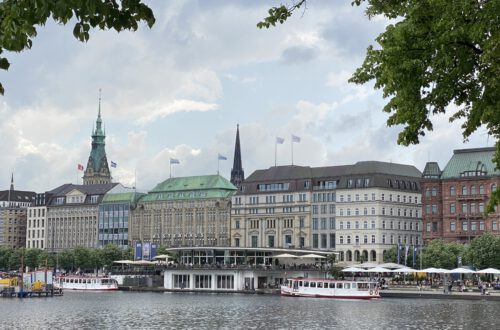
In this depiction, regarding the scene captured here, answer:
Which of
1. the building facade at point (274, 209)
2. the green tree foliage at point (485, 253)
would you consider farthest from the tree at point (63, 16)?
the building facade at point (274, 209)

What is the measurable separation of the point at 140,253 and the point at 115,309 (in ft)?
229

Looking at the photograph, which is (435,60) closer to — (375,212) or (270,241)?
(375,212)

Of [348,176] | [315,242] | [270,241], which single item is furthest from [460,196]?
[270,241]

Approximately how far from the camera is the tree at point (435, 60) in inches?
763

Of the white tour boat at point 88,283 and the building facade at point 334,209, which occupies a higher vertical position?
the building facade at point 334,209

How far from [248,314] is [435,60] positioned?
6792 cm

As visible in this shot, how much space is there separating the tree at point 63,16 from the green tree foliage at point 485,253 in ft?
392

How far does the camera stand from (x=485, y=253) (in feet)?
415

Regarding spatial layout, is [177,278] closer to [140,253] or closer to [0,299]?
[140,253]

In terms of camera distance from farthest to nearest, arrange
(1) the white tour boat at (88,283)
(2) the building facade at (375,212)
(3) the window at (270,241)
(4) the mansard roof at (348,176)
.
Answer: (3) the window at (270,241)
(4) the mansard roof at (348,176)
(2) the building facade at (375,212)
(1) the white tour boat at (88,283)

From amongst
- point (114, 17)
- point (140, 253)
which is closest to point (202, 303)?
point (140, 253)

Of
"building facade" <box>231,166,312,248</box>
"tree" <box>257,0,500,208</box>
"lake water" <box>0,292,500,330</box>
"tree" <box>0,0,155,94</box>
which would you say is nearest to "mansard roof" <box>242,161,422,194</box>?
"building facade" <box>231,166,312,248</box>

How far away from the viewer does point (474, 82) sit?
21500mm

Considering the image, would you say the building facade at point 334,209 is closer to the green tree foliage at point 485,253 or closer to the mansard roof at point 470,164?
the mansard roof at point 470,164
